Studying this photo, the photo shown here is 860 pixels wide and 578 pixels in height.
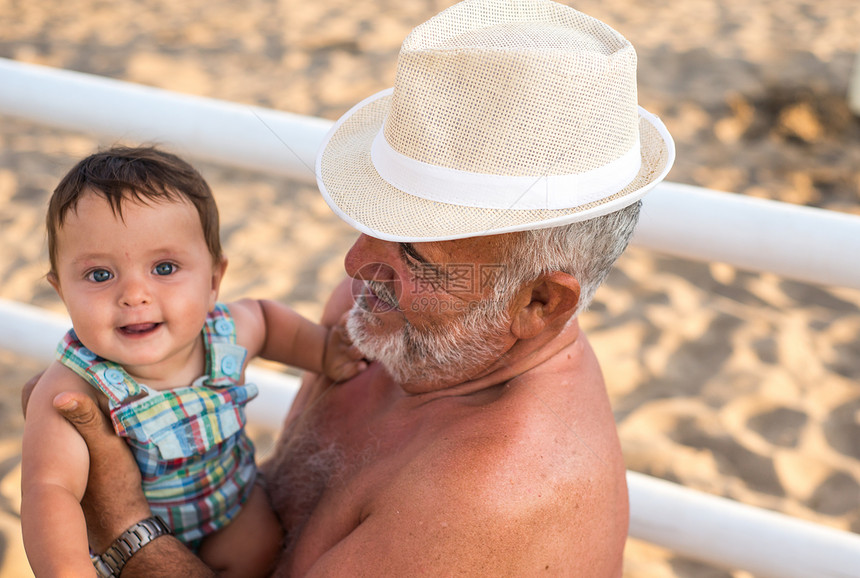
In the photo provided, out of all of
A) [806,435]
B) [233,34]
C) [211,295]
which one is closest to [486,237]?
[211,295]

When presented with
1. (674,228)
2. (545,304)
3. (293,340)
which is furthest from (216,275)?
(674,228)

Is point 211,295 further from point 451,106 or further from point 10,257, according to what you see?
point 10,257

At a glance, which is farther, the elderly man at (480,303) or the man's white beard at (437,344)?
the man's white beard at (437,344)

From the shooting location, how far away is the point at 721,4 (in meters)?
7.31

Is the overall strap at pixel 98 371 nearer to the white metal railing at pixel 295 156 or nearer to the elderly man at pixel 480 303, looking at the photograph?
the elderly man at pixel 480 303

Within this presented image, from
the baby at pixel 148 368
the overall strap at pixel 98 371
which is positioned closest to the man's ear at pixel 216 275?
the baby at pixel 148 368

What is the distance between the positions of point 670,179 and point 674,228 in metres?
3.56

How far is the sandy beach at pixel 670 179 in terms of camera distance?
10.1 ft

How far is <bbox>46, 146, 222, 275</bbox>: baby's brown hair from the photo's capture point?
1.46 m

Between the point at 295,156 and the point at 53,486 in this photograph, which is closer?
the point at 53,486

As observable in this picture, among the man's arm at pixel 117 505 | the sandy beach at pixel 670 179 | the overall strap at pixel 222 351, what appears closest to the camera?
the man's arm at pixel 117 505

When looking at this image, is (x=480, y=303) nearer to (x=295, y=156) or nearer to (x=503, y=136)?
(x=503, y=136)

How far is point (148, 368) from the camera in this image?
1576 millimetres

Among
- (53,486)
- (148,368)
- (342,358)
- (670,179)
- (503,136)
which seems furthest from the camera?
(670,179)
